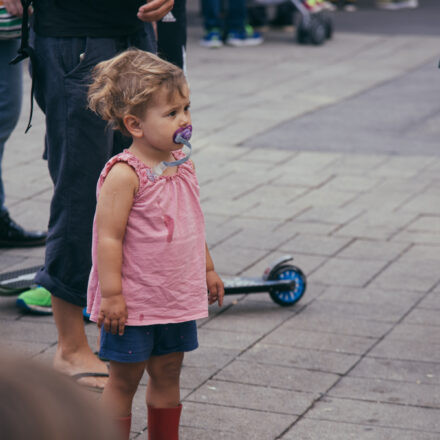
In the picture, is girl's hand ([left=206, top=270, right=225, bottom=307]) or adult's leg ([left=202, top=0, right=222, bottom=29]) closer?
girl's hand ([left=206, top=270, right=225, bottom=307])

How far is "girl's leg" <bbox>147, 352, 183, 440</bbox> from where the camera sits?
2725mm

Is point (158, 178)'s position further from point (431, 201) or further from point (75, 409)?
point (431, 201)

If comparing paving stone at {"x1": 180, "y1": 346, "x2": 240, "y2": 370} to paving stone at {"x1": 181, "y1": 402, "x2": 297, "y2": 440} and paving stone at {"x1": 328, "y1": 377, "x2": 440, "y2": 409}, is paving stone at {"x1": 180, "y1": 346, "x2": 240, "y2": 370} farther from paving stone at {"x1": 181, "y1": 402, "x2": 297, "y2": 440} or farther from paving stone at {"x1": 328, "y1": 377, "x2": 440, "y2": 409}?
paving stone at {"x1": 328, "y1": 377, "x2": 440, "y2": 409}

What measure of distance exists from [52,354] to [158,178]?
1.35 meters

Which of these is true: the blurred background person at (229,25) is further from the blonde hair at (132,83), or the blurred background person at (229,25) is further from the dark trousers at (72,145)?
the blonde hair at (132,83)

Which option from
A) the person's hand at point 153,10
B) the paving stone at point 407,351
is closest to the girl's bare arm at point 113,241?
the person's hand at point 153,10

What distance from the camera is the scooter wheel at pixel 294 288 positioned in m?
4.19

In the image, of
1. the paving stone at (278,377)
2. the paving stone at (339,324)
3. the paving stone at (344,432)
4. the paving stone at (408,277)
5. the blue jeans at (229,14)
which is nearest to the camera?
the paving stone at (344,432)

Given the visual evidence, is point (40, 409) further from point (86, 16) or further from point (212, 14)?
point (212, 14)

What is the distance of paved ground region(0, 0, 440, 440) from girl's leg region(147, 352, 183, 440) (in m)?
0.28

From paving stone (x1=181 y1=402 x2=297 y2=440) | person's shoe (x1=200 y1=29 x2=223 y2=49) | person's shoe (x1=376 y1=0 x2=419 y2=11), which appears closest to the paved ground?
paving stone (x1=181 y1=402 x2=297 y2=440)

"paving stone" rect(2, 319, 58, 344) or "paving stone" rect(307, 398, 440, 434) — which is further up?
"paving stone" rect(307, 398, 440, 434)

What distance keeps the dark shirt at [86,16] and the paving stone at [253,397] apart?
49.7 inches

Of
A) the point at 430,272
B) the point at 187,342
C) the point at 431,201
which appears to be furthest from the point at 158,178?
the point at 431,201
